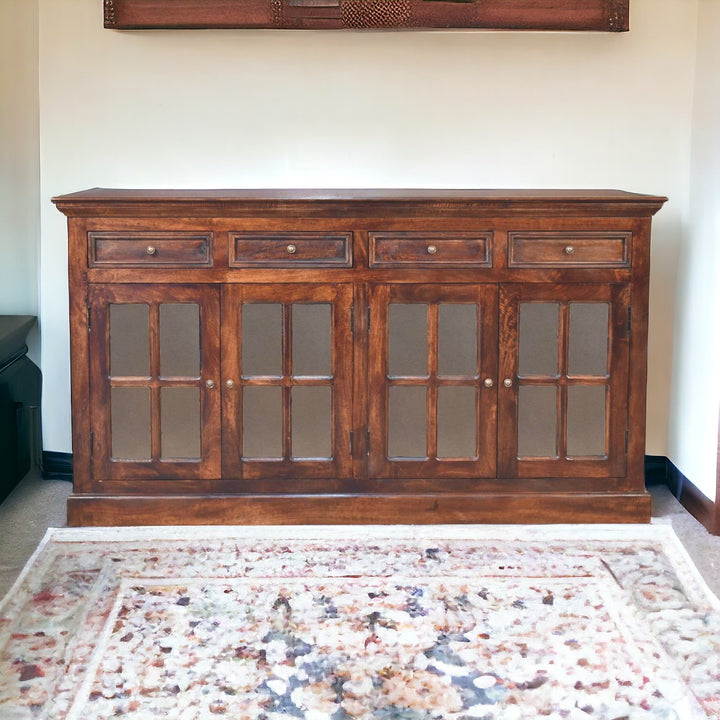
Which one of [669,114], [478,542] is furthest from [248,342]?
[669,114]

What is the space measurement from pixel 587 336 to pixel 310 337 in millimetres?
867

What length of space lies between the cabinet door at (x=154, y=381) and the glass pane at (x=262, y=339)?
0.30ft

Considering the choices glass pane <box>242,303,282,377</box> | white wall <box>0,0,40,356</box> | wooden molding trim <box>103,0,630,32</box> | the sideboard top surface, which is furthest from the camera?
white wall <box>0,0,40,356</box>

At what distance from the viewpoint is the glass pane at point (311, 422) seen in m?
3.13

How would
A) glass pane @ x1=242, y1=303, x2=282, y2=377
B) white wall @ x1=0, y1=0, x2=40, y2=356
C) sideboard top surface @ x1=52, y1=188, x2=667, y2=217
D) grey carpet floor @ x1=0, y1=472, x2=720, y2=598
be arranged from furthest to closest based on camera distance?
white wall @ x1=0, y1=0, x2=40, y2=356 → glass pane @ x1=242, y1=303, x2=282, y2=377 → sideboard top surface @ x1=52, y1=188, x2=667, y2=217 → grey carpet floor @ x1=0, y1=472, x2=720, y2=598

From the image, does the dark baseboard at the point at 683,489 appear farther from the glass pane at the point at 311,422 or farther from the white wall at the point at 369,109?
the glass pane at the point at 311,422

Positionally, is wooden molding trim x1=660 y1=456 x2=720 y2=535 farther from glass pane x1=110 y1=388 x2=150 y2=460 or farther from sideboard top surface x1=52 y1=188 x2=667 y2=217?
glass pane x1=110 y1=388 x2=150 y2=460

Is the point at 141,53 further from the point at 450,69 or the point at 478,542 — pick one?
the point at 478,542

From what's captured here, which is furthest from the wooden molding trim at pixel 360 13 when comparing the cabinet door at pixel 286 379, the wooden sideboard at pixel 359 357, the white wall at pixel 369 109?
the cabinet door at pixel 286 379

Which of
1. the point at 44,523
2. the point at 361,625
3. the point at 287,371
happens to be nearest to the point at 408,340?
the point at 287,371

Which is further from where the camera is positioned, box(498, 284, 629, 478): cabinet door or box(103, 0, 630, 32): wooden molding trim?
box(103, 0, 630, 32): wooden molding trim

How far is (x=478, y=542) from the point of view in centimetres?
305

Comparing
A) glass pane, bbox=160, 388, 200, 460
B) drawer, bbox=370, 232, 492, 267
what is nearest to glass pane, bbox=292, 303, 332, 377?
drawer, bbox=370, 232, 492, 267

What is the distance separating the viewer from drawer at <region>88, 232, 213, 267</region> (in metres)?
3.07
